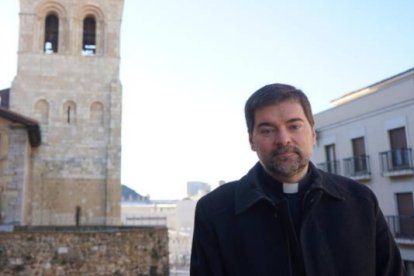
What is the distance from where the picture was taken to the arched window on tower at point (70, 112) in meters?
21.3

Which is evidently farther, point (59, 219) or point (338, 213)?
point (59, 219)

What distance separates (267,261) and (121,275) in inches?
436

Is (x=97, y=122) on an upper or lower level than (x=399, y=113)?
upper

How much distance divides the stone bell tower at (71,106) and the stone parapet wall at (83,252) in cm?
856

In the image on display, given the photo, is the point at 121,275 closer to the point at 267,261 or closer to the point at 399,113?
the point at 399,113

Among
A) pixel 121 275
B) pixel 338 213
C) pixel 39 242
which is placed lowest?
pixel 121 275

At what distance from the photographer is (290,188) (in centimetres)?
209

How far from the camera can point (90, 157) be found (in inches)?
827

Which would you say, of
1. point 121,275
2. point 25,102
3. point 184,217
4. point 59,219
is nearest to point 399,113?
point 121,275

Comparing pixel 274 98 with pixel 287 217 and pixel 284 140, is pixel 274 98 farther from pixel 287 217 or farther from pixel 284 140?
pixel 287 217

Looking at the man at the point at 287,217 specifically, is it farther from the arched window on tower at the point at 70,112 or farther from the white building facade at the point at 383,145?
the arched window on tower at the point at 70,112

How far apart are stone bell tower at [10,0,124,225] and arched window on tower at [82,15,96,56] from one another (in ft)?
0.23

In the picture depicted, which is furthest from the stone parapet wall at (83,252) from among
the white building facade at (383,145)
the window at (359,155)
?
the window at (359,155)

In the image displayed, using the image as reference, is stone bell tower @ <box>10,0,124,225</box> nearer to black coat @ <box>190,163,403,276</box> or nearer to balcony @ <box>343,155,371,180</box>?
balcony @ <box>343,155,371,180</box>
